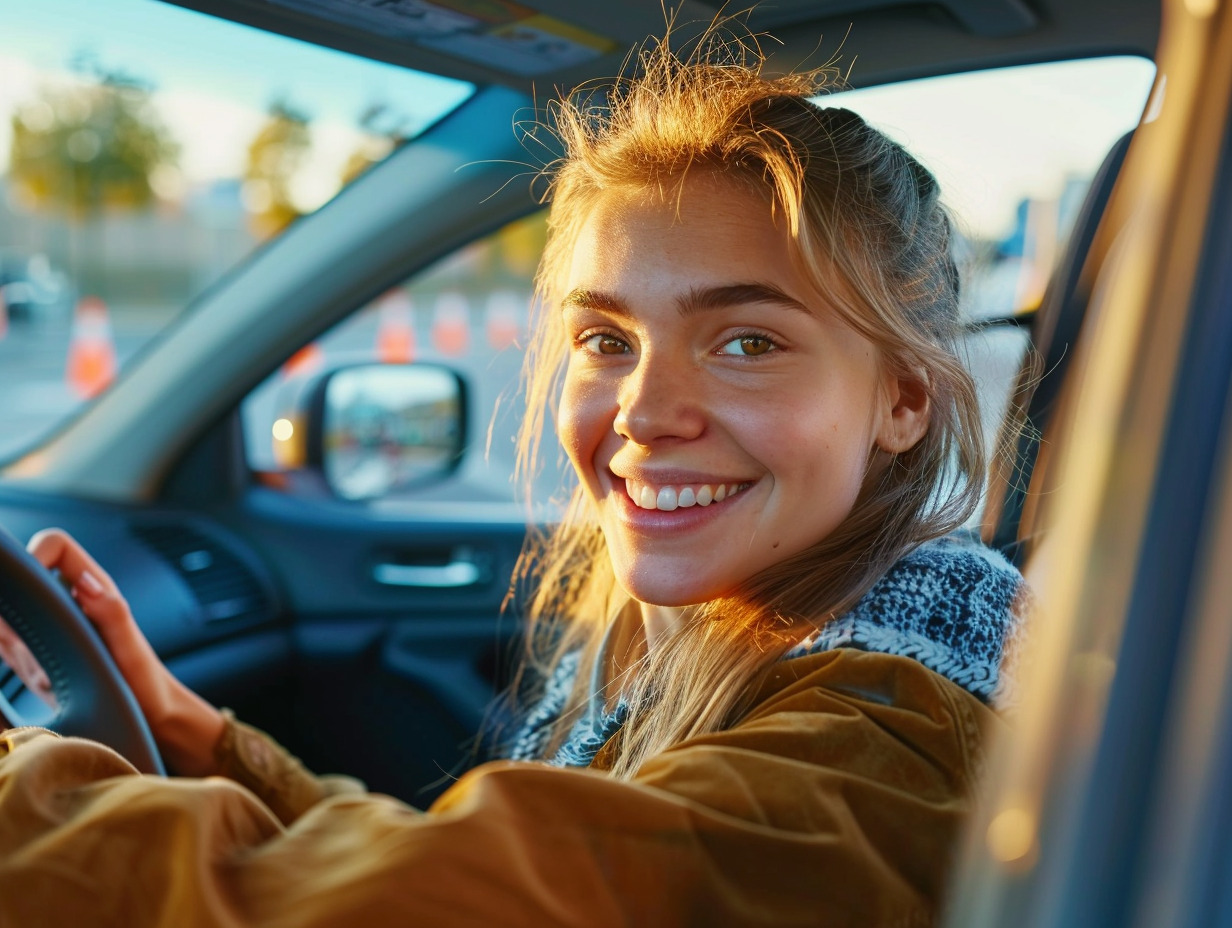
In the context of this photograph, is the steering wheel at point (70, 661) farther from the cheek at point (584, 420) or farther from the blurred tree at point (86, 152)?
the blurred tree at point (86, 152)

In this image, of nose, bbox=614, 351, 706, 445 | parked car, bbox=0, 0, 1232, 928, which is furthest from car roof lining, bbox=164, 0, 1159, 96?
nose, bbox=614, 351, 706, 445

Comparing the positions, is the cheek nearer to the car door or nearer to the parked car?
the parked car

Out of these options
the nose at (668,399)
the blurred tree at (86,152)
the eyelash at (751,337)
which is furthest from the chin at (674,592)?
the blurred tree at (86,152)

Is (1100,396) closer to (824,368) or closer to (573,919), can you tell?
(573,919)

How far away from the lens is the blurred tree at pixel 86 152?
1530 centimetres

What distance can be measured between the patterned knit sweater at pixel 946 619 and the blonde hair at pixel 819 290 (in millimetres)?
46

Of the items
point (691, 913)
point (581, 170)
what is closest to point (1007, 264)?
point (581, 170)

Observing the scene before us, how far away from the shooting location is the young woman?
953mm

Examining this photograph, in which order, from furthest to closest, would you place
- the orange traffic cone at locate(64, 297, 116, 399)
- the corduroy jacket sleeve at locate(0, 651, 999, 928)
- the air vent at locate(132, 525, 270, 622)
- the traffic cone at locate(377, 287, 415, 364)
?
the traffic cone at locate(377, 287, 415, 364)
the orange traffic cone at locate(64, 297, 116, 399)
the air vent at locate(132, 525, 270, 622)
the corduroy jacket sleeve at locate(0, 651, 999, 928)

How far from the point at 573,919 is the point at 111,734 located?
119cm

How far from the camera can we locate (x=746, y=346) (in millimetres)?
1517

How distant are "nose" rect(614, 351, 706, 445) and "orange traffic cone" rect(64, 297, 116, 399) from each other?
26.3 ft

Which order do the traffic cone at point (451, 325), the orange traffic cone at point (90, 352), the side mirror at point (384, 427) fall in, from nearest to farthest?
the side mirror at point (384, 427), the orange traffic cone at point (90, 352), the traffic cone at point (451, 325)

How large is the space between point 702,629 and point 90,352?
44.0ft
